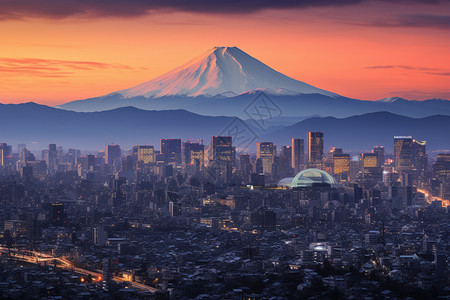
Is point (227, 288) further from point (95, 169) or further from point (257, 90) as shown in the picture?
point (257, 90)

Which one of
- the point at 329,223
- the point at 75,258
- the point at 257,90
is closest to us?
the point at 75,258

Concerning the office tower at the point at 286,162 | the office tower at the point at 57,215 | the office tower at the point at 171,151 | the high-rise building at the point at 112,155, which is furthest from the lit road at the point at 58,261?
the high-rise building at the point at 112,155

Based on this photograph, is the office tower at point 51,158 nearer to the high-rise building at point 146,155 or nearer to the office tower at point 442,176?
the high-rise building at point 146,155

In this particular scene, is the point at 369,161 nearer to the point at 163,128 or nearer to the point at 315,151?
the point at 315,151

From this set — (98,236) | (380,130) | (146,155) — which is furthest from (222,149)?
(380,130)

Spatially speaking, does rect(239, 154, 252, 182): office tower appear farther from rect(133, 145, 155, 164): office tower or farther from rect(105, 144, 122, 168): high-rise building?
rect(105, 144, 122, 168): high-rise building

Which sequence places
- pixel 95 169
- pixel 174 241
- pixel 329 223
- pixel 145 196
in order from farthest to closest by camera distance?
pixel 95 169
pixel 145 196
pixel 329 223
pixel 174 241

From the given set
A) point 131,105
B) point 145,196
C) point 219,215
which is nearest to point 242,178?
point 145,196
